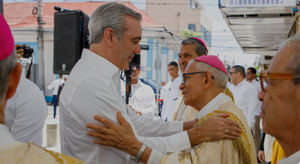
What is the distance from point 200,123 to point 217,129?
0.22 m

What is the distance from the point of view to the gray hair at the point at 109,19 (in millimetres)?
2074

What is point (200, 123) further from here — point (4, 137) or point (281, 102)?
point (4, 137)

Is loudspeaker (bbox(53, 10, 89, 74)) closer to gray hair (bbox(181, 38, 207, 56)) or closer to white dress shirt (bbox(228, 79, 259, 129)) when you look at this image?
gray hair (bbox(181, 38, 207, 56))

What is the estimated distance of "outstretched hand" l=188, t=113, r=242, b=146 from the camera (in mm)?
2066

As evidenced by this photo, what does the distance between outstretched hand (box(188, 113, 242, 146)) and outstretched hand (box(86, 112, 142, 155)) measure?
46 centimetres

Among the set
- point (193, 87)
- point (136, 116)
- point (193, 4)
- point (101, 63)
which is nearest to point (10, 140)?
point (101, 63)

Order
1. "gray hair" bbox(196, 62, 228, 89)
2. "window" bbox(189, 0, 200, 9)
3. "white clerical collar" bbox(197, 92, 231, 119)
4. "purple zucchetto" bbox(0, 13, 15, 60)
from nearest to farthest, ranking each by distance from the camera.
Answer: "purple zucchetto" bbox(0, 13, 15, 60)
"white clerical collar" bbox(197, 92, 231, 119)
"gray hair" bbox(196, 62, 228, 89)
"window" bbox(189, 0, 200, 9)

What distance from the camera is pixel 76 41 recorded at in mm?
4207

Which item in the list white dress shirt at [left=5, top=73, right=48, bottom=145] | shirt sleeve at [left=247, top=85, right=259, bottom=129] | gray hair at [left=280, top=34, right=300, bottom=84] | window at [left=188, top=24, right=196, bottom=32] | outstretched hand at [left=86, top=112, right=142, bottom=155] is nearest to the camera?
gray hair at [left=280, top=34, right=300, bottom=84]

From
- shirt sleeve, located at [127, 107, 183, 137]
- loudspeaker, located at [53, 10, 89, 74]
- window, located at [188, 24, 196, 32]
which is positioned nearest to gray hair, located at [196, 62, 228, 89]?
shirt sleeve, located at [127, 107, 183, 137]

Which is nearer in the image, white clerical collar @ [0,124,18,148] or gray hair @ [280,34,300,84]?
white clerical collar @ [0,124,18,148]

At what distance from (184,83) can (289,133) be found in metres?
1.25

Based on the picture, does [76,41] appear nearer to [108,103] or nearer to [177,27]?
[108,103]

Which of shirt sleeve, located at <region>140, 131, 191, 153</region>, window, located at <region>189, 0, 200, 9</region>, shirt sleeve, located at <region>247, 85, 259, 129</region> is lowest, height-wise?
shirt sleeve, located at <region>247, 85, 259, 129</region>
